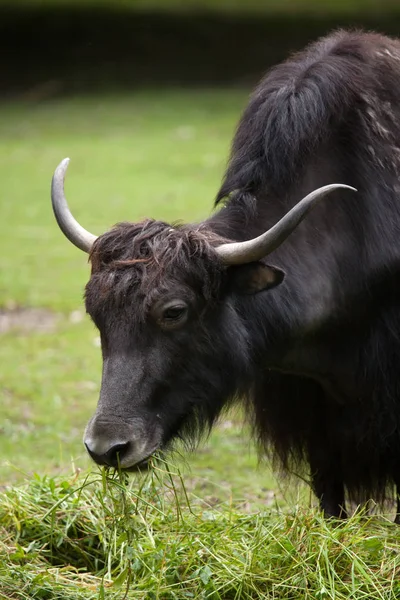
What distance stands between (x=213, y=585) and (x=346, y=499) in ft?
4.92

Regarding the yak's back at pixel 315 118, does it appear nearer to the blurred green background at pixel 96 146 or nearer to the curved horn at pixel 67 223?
the curved horn at pixel 67 223

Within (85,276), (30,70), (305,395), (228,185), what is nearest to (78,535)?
(305,395)

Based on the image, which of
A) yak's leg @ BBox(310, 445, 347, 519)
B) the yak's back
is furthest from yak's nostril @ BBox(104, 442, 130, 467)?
yak's leg @ BBox(310, 445, 347, 519)

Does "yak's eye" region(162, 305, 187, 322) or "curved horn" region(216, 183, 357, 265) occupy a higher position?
"curved horn" region(216, 183, 357, 265)

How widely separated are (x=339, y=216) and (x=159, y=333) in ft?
3.34

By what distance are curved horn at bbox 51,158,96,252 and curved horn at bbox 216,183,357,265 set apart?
0.63 m

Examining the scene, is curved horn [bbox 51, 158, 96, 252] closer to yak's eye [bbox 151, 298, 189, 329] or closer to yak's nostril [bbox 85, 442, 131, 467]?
yak's eye [bbox 151, 298, 189, 329]

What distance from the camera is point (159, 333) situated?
409cm

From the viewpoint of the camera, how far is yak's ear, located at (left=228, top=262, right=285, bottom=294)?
13.8 ft

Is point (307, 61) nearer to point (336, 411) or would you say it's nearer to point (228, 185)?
point (228, 185)

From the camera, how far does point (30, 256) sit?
1238cm

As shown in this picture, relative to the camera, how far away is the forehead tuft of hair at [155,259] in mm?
4066

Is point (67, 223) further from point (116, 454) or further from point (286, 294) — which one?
point (116, 454)

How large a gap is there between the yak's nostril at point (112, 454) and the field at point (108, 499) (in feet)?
0.52
